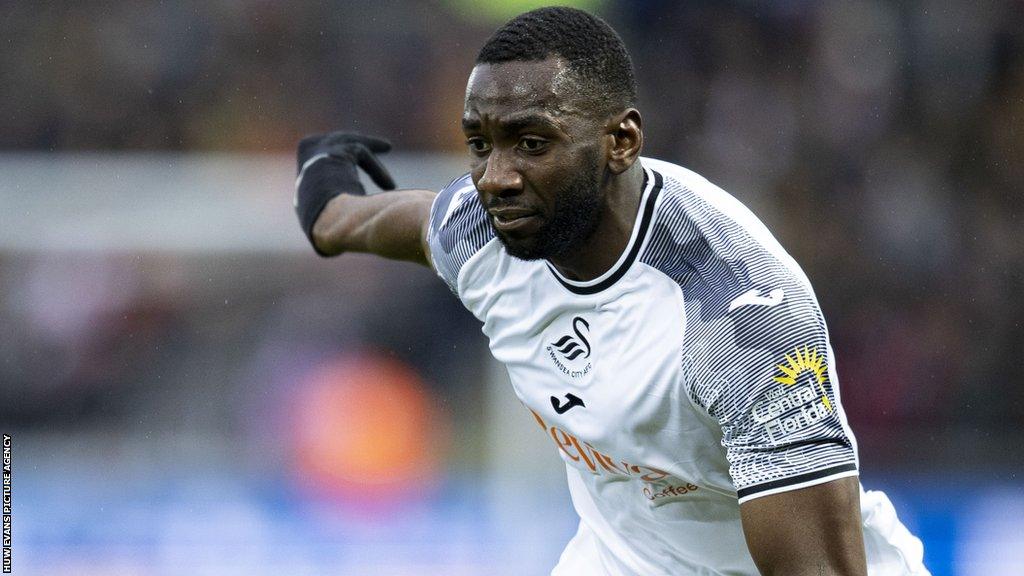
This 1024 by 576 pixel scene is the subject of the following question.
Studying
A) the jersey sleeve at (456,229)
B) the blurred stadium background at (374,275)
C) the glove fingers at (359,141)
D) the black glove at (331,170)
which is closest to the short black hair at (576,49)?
the jersey sleeve at (456,229)

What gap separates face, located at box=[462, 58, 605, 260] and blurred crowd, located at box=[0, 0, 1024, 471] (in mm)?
5238

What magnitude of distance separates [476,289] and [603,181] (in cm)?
58

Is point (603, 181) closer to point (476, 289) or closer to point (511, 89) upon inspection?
point (511, 89)

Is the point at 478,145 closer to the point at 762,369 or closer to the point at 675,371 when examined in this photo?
the point at 675,371

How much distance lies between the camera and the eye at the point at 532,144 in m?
2.71

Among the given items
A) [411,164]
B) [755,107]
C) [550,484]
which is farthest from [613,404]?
[755,107]

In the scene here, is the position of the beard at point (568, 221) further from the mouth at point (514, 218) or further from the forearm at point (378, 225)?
the forearm at point (378, 225)

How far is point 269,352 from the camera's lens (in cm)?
736

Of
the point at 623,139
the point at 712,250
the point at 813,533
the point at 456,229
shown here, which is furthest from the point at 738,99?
the point at 813,533

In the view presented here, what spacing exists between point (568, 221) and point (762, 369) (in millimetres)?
537

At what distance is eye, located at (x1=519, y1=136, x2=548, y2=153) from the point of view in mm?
2715

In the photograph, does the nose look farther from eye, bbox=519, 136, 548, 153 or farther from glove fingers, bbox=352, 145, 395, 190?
glove fingers, bbox=352, 145, 395, 190

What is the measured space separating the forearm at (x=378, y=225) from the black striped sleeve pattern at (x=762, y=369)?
3.73 ft

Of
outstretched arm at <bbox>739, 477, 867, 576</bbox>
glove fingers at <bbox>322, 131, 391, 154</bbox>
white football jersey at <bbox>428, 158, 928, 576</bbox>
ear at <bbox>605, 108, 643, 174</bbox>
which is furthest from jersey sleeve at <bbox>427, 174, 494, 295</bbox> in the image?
outstretched arm at <bbox>739, 477, 867, 576</bbox>
